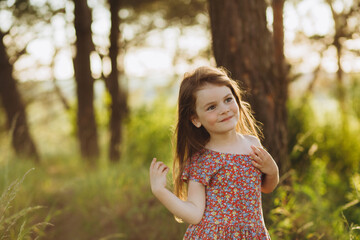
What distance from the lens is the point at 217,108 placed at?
1.88 metres

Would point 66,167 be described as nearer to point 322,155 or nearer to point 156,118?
point 156,118

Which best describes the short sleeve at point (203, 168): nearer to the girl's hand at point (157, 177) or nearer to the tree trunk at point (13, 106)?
the girl's hand at point (157, 177)

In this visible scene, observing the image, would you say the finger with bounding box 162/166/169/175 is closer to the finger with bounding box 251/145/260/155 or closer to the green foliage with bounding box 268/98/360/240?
the finger with bounding box 251/145/260/155

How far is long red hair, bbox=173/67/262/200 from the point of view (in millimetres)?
1927

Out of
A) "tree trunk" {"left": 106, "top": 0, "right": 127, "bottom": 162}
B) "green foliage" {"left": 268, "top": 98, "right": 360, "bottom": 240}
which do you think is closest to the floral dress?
"green foliage" {"left": 268, "top": 98, "right": 360, "bottom": 240}

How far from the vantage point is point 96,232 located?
3.75m

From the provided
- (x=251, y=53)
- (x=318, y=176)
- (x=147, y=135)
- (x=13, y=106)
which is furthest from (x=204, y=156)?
(x=13, y=106)

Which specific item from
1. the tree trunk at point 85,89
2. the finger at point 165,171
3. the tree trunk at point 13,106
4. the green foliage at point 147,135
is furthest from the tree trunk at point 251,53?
the tree trunk at point 13,106

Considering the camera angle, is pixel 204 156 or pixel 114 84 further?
pixel 114 84

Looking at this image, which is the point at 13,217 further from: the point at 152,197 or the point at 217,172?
the point at 152,197

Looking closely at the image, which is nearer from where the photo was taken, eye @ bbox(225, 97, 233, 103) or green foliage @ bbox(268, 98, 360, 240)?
eye @ bbox(225, 97, 233, 103)

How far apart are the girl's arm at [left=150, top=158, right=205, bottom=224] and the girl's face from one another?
1.10ft

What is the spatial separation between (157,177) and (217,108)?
0.48 metres

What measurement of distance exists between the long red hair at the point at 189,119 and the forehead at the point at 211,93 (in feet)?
0.07
